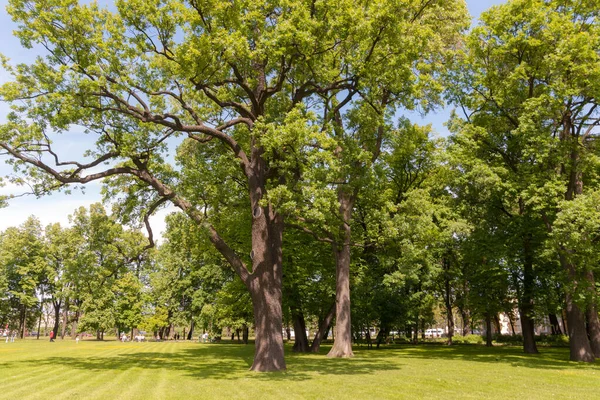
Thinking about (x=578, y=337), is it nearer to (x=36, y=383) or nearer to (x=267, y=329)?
(x=267, y=329)

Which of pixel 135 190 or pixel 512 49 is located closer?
pixel 135 190

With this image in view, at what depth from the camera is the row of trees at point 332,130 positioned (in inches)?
669

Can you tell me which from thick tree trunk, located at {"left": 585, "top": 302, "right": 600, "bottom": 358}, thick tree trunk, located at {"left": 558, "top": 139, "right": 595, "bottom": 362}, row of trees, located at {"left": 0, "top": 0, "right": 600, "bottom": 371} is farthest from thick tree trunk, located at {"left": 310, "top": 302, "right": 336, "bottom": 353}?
thick tree trunk, located at {"left": 585, "top": 302, "right": 600, "bottom": 358}

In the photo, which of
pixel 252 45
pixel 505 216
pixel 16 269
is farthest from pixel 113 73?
pixel 16 269

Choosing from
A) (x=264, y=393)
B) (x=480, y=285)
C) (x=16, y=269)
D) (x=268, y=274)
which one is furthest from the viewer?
(x=16, y=269)

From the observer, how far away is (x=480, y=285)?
3359 centimetres

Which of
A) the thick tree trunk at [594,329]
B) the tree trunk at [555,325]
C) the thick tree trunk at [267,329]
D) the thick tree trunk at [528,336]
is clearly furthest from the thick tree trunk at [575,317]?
the tree trunk at [555,325]

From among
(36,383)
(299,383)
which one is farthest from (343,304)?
(36,383)

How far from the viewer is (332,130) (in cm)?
2253

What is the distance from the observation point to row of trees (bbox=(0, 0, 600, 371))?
1700 centimetres

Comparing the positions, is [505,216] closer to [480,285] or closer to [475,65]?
[480,285]

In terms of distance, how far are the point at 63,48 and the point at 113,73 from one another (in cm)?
198

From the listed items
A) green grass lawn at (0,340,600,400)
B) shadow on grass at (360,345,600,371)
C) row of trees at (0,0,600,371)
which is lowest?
shadow on grass at (360,345,600,371)

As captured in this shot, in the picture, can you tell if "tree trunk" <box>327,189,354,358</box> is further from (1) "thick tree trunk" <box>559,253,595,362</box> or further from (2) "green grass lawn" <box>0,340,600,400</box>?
(1) "thick tree trunk" <box>559,253,595,362</box>
